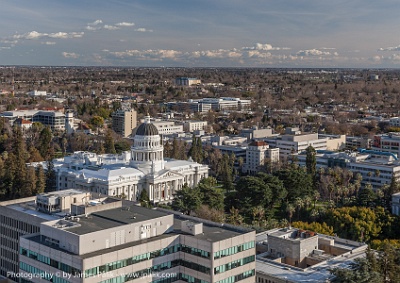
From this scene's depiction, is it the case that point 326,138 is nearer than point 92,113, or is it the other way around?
point 326,138

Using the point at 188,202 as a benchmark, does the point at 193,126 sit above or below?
above

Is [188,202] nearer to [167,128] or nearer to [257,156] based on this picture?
[257,156]

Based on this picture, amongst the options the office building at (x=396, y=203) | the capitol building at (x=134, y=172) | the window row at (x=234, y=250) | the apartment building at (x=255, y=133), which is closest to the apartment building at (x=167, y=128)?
the apartment building at (x=255, y=133)

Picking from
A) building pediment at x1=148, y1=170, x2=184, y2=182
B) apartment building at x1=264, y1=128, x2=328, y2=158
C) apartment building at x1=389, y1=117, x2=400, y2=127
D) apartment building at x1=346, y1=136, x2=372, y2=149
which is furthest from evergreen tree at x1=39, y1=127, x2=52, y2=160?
apartment building at x1=389, y1=117, x2=400, y2=127

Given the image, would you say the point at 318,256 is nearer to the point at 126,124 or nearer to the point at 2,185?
the point at 2,185

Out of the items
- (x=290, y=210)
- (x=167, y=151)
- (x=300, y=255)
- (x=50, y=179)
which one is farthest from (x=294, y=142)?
(x=300, y=255)

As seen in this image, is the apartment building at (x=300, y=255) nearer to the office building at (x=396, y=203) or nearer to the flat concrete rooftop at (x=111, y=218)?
the flat concrete rooftop at (x=111, y=218)

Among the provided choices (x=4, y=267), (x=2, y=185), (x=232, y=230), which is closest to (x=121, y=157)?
(x=2, y=185)

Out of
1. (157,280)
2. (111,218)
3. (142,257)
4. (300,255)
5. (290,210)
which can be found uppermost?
(111,218)
